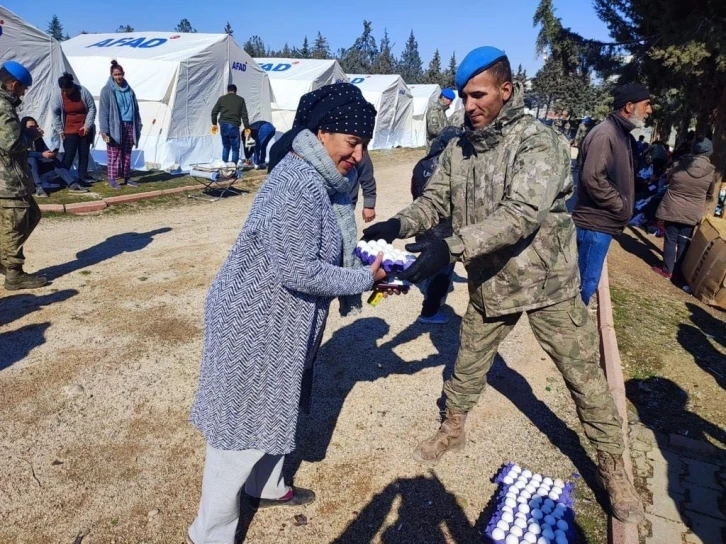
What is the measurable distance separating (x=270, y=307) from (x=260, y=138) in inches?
534

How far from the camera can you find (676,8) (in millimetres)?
8867

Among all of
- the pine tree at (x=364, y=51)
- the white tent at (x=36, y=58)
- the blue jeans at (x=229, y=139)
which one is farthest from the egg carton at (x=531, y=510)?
the pine tree at (x=364, y=51)

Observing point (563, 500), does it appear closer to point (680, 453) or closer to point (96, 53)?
point (680, 453)

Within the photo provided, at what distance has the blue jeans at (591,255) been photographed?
14.5 ft

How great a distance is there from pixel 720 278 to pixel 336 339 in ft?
15.9

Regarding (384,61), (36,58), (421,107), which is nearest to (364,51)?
(384,61)

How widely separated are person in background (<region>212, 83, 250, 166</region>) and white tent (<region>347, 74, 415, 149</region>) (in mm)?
8631

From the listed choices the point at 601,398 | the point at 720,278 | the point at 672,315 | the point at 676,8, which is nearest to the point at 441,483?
the point at 601,398

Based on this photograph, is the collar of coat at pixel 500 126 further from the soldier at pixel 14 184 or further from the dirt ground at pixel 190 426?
the soldier at pixel 14 184

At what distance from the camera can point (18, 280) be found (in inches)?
209

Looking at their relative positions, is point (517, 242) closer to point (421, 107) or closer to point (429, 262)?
point (429, 262)

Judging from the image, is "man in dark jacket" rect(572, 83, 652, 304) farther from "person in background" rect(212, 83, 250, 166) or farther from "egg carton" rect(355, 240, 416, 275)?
"person in background" rect(212, 83, 250, 166)

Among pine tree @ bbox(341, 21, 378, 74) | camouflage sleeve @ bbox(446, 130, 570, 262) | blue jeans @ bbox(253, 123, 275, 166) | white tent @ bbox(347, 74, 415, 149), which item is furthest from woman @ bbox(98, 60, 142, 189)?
pine tree @ bbox(341, 21, 378, 74)

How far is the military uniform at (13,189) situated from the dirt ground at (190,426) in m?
0.48
